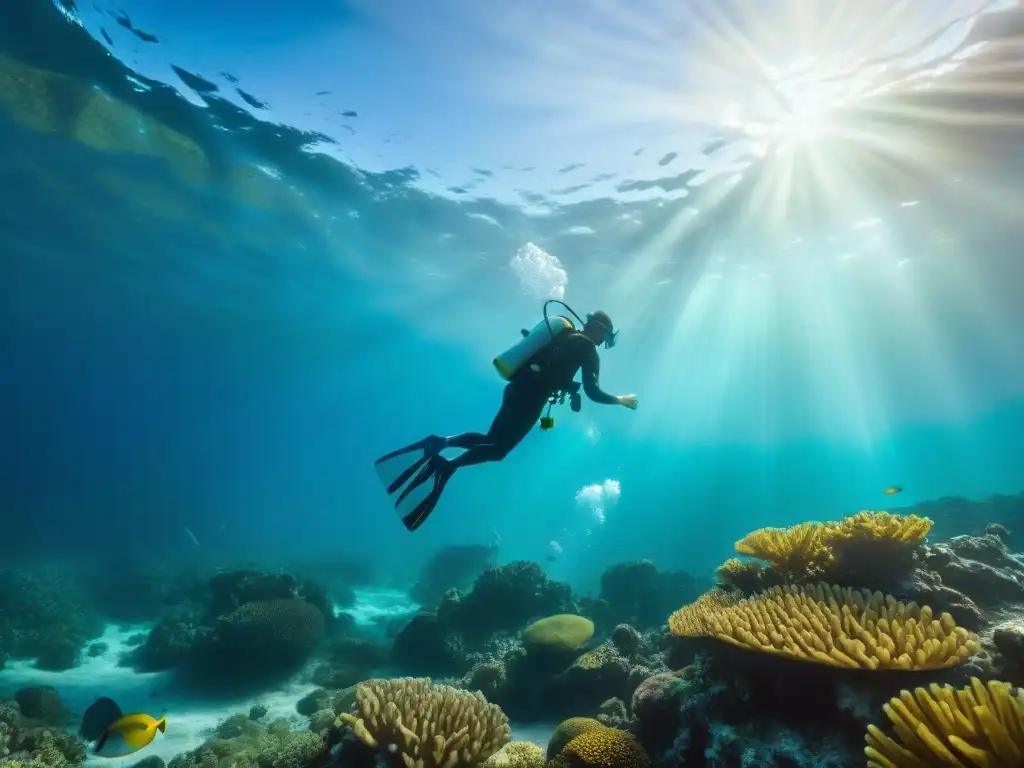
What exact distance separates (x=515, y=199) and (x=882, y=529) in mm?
19141

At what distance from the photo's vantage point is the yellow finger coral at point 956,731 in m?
2.00

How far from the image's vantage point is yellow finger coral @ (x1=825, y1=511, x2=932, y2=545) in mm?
4363

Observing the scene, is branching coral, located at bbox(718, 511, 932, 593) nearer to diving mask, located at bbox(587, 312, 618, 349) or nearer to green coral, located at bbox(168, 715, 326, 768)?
diving mask, located at bbox(587, 312, 618, 349)

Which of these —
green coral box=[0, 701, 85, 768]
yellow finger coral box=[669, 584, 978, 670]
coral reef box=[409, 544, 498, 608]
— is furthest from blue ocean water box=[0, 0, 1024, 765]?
green coral box=[0, 701, 85, 768]

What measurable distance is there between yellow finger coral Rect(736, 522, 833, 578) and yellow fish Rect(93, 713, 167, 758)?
577 cm

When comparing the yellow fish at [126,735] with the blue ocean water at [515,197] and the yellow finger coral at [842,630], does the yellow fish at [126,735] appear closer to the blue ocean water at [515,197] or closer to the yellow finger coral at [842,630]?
the yellow finger coral at [842,630]

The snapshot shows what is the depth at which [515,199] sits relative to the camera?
68.7 ft

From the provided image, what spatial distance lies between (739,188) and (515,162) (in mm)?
8859

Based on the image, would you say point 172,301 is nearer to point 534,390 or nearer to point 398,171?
point 398,171

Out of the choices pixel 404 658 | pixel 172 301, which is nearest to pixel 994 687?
pixel 404 658

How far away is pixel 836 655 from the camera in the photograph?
2.91 m

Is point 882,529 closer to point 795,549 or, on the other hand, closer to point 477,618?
point 795,549

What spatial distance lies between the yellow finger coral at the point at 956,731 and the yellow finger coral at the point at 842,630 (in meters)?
0.41

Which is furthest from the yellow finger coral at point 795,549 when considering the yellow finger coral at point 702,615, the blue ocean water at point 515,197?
the blue ocean water at point 515,197
